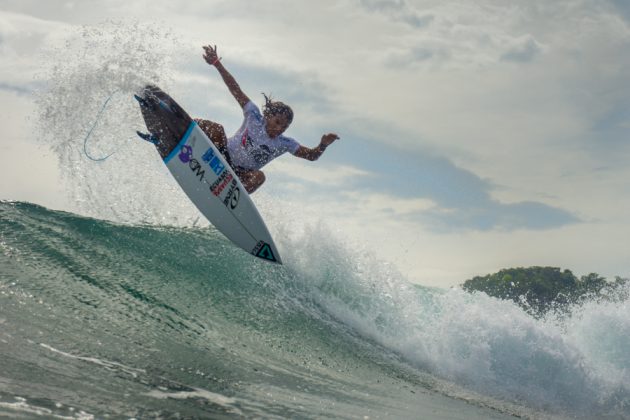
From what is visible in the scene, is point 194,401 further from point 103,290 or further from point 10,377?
point 103,290

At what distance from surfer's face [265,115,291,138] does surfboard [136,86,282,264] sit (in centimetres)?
80

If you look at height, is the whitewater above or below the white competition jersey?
below

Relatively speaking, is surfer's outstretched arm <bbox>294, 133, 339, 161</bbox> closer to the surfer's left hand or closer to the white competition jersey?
the surfer's left hand

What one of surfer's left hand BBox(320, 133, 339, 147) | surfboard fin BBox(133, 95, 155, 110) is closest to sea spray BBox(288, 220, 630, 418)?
surfer's left hand BBox(320, 133, 339, 147)

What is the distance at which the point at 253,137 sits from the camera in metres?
8.12

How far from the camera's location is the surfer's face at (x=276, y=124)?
8.02m

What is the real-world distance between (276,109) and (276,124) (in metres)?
0.22

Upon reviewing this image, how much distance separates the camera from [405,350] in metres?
8.01

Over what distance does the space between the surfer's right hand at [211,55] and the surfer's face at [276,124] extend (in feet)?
3.69

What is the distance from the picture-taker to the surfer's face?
26.3 feet

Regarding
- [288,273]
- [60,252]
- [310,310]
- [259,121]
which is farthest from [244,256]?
[60,252]

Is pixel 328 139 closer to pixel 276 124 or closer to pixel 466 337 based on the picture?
pixel 276 124

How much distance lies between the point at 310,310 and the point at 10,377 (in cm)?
483

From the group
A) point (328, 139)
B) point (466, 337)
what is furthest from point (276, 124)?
point (466, 337)
